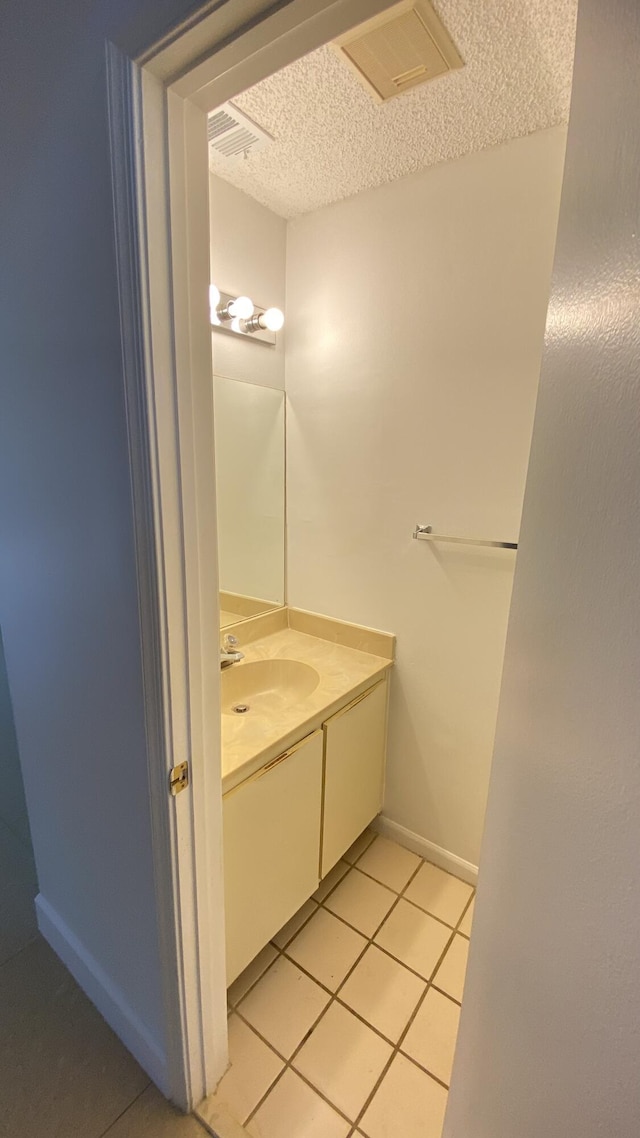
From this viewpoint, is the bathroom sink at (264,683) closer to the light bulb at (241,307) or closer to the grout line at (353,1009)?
the grout line at (353,1009)

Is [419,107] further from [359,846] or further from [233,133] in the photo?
[359,846]

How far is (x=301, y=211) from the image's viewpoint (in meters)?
1.66

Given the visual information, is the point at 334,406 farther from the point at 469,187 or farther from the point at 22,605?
the point at 22,605

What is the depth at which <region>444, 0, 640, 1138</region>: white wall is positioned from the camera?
407 millimetres

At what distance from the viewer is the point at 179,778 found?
2.81 feet

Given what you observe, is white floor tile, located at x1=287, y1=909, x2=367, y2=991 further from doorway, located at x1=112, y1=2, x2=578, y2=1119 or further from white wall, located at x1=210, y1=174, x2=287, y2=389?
white wall, located at x1=210, y1=174, x2=287, y2=389

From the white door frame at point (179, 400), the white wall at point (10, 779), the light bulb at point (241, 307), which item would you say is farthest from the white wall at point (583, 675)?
the white wall at point (10, 779)

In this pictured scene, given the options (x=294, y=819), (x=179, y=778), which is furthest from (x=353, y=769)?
(x=179, y=778)

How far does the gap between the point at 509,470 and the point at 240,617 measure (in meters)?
1.11

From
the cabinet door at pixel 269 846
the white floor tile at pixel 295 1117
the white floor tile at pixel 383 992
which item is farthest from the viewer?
the white floor tile at pixel 383 992

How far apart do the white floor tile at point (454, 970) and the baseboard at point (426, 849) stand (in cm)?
22

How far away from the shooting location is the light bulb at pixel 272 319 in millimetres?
1604

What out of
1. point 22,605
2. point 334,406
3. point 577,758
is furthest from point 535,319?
point 22,605

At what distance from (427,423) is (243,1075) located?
1.85m
